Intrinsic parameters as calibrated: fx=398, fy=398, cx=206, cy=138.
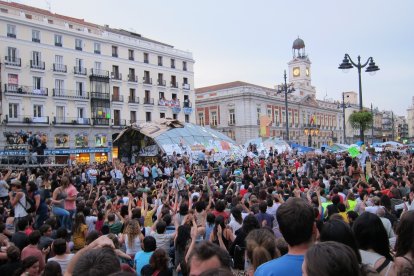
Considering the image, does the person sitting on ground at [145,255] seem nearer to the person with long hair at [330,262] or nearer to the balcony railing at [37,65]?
the person with long hair at [330,262]

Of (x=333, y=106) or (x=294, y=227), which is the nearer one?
(x=294, y=227)

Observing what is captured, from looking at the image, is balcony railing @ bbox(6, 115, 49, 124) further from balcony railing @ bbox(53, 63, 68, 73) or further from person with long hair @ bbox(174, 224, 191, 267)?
person with long hair @ bbox(174, 224, 191, 267)

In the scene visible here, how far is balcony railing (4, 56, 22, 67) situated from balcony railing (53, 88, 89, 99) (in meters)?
4.28

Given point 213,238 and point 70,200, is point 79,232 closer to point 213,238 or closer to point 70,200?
point 70,200

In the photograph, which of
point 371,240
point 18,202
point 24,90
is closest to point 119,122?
point 24,90

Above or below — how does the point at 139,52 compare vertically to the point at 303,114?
above

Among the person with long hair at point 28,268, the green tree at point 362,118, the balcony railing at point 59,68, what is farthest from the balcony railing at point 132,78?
the person with long hair at point 28,268

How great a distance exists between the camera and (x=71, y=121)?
1666 inches

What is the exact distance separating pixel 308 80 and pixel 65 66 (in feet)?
177

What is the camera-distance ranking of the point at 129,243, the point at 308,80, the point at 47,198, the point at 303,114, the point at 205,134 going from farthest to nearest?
the point at 308,80, the point at 303,114, the point at 205,134, the point at 47,198, the point at 129,243

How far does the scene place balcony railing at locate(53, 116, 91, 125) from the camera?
41.3 m

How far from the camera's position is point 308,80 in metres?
82.4

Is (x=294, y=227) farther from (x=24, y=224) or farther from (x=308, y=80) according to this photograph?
(x=308, y=80)

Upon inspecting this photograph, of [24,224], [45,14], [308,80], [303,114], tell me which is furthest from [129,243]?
[308,80]
